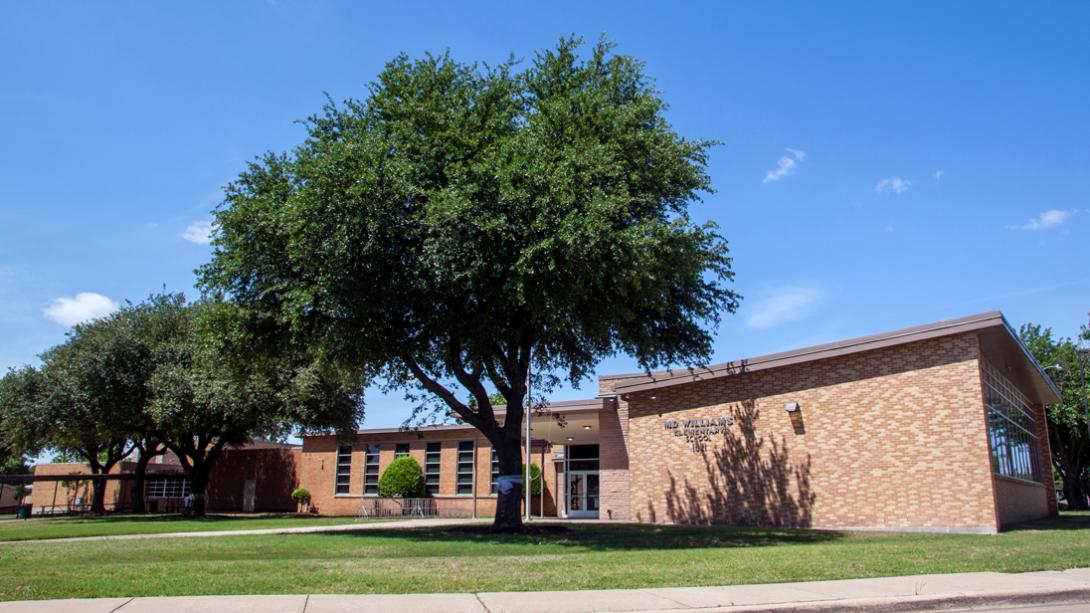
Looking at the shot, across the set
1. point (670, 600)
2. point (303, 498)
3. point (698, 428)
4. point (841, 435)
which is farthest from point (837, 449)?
point (303, 498)

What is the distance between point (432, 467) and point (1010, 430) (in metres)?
25.2

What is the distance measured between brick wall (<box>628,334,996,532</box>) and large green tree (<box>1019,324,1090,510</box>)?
94.4ft

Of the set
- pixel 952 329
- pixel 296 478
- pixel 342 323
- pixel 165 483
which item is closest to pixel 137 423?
pixel 296 478

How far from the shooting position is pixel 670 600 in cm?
870

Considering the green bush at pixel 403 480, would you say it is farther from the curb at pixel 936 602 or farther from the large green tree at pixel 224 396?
the curb at pixel 936 602

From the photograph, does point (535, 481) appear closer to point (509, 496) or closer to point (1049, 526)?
point (509, 496)

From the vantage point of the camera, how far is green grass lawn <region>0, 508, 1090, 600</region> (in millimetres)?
9734

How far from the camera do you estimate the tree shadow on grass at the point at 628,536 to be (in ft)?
56.2

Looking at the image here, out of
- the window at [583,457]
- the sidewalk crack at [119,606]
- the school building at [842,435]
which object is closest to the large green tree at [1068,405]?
the school building at [842,435]

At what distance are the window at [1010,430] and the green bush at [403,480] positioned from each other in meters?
25.4

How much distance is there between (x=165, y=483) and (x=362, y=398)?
2572cm

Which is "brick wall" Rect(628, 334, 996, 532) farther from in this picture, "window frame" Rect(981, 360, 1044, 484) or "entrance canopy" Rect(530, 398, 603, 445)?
"entrance canopy" Rect(530, 398, 603, 445)

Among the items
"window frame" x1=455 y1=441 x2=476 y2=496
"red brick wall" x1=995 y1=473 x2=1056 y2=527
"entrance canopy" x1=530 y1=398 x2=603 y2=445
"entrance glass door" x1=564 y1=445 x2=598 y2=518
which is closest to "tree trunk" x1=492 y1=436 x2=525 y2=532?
"entrance canopy" x1=530 y1=398 x2=603 y2=445

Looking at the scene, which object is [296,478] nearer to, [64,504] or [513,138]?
[64,504]
